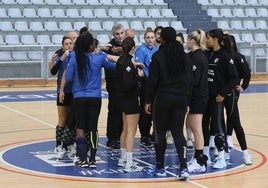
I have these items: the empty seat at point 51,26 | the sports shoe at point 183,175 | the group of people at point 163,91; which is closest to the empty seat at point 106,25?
the empty seat at point 51,26

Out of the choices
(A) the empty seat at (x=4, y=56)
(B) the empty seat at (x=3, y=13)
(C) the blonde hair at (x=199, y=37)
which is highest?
(B) the empty seat at (x=3, y=13)

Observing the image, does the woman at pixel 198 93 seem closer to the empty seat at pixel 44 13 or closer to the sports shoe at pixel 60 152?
the sports shoe at pixel 60 152

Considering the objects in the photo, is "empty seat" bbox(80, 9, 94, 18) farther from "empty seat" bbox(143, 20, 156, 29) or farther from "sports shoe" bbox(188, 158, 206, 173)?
"sports shoe" bbox(188, 158, 206, 173)

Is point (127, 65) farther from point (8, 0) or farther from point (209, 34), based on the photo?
point (8, 0)

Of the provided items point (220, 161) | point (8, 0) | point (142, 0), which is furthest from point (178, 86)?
point (142, 0)

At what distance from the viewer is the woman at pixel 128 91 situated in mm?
7699

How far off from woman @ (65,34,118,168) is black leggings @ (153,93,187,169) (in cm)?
92

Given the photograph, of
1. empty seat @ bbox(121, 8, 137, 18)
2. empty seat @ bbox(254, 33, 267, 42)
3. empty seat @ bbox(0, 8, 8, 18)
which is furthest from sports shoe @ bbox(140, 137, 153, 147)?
empty seat @ bbox(254, 33, 267, 42)

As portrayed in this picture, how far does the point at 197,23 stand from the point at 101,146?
49.0 ft

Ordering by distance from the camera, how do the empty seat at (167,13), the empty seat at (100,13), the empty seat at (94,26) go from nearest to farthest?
1. the empty seat at (94,26)
2. the empty seat at (100,13)
3. the empty seat at (167,13)

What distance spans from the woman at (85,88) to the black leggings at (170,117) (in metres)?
0.92

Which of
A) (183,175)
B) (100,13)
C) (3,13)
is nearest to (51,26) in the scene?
(3,13)

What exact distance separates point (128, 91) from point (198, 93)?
91 cm

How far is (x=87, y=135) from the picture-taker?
8.02 metres
